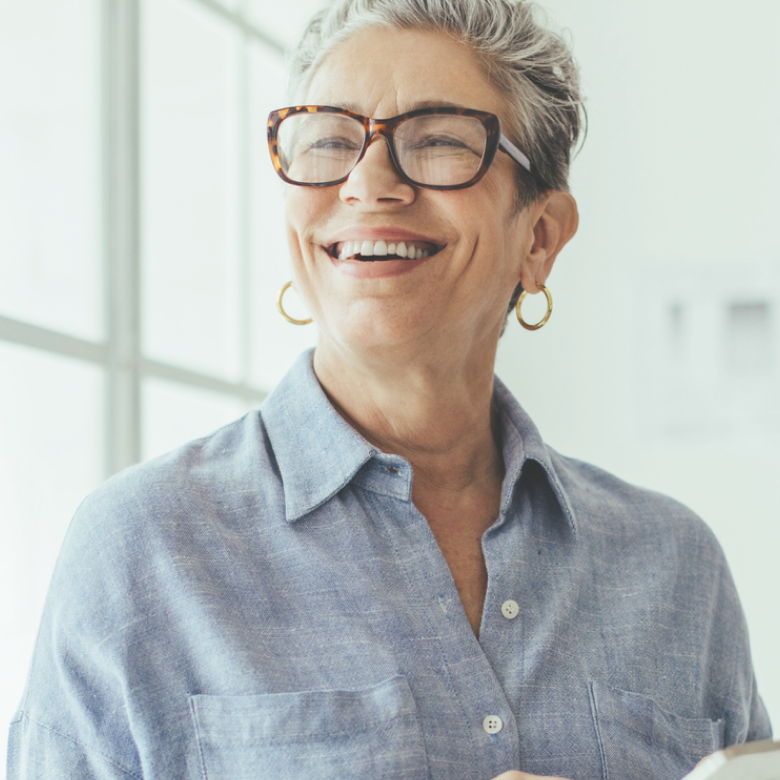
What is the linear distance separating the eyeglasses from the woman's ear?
7.6 inches

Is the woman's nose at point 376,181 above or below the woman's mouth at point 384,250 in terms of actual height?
above

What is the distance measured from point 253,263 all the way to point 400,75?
1.94 metres

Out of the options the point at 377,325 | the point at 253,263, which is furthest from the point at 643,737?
the point at 253,263

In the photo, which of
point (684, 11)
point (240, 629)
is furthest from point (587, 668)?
point (684, 11)

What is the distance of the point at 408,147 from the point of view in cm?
135

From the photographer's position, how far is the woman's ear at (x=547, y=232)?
158cm

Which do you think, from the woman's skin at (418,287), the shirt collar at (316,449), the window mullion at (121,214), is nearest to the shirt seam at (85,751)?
the shirt collar at (316,449)

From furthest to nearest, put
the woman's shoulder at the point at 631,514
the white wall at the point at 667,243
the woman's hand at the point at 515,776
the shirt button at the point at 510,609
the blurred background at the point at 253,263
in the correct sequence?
1. the white wall at the point at 667,243
2. the blurred background at the point at 253,263
3. the woman's shoulder at the point at 631,514
4. the shirt button at the point at 510,609
5. the woman's hand at the point at 515,776

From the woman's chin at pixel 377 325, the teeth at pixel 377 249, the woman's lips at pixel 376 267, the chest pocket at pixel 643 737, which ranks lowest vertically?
the chest pocket at pixel 643 737

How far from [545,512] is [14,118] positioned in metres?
1.39

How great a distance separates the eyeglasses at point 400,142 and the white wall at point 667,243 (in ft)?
8.59

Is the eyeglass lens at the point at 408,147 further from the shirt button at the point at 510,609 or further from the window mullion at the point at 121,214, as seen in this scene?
the window mullion at the point at 121,214

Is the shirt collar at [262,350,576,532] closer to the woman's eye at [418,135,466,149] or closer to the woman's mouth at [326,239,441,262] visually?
the woman's mouth at [326,239,441,262]

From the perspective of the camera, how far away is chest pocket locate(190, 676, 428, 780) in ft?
3.70
